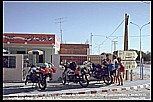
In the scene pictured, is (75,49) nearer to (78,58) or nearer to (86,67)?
(78,58)

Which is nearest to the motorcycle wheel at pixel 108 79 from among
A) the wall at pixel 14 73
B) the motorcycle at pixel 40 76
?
the motorcycle at pixel 40 76

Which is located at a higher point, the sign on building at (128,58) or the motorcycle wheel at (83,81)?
the sign on building at (128,58)

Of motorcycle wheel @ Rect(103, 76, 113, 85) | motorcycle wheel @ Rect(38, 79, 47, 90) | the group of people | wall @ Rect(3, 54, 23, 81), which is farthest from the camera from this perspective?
wall @ Rect(3, 54, 23, 81)

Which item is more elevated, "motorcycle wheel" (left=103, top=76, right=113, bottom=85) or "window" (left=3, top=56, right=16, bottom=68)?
"window" (left=3, top=56, right=16, bottom=68)

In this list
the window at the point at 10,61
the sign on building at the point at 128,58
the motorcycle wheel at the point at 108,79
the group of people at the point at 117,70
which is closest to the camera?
the group of people at the point at 117,70

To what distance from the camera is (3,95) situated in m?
10.7

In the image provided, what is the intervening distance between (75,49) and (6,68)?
14446mm

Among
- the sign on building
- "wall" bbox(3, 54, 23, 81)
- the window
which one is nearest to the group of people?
the sign on building

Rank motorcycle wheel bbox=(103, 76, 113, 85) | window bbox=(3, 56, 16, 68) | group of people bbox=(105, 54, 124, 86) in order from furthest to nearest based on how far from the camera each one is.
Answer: window bbox=(3, 56, 16, 68) < motorcycle wheel bbox=(103, 76, 113, 85) < group of people bbox=(105, 54, 124, 86)

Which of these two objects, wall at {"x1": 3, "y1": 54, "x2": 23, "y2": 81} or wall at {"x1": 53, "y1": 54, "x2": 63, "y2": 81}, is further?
wall at {"x1": 53, "y1": 54, "x2": 63, "y2": 81}

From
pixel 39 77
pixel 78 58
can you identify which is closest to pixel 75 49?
pixel 78 58

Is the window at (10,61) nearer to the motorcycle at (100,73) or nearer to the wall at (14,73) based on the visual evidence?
the wall at (14,73)

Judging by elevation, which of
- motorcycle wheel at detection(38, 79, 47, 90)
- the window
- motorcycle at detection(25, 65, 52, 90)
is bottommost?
motorcycle wheel at detection(38, 79, 47, 90)

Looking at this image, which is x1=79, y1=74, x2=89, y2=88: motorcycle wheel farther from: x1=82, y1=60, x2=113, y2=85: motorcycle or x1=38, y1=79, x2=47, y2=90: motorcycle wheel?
x1=38, y1=79, x2=47, y2=90: motorcycle wheel
